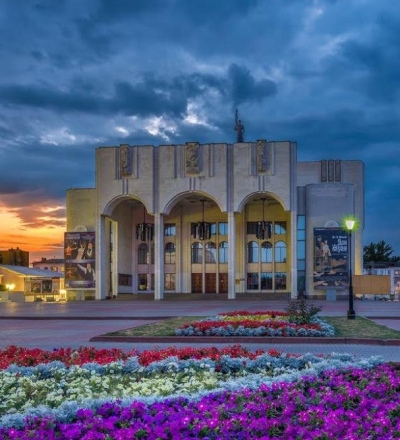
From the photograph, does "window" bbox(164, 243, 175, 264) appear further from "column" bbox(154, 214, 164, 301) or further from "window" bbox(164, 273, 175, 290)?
"column" bbox(154, 214, 164, 301)

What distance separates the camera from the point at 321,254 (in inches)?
2136

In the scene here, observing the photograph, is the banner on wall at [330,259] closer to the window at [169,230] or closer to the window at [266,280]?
the window at [266,280]

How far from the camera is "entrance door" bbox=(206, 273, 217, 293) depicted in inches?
2552

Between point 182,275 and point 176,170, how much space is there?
1336 centimetres

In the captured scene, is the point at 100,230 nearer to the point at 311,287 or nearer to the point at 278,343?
the point at 311,287

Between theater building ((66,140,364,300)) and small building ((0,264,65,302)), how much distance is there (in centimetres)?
630

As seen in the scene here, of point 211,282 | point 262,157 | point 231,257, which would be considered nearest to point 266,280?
point 211,282

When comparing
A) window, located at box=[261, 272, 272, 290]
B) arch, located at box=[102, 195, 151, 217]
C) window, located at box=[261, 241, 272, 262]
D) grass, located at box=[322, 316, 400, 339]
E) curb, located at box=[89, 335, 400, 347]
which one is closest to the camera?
curb, located at box=[89, 335, 400, 347]

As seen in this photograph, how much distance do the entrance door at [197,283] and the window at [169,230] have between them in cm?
522

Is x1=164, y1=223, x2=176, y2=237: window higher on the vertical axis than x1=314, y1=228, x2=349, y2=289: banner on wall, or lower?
higher

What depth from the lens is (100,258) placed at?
189 feet

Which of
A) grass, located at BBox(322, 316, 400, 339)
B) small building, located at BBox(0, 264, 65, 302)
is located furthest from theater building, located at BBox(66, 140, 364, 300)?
grass, located at BBox(322, 316, 400, 339)

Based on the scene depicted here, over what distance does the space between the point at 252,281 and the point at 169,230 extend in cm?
1077

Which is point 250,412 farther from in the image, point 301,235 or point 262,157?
point 301,235
